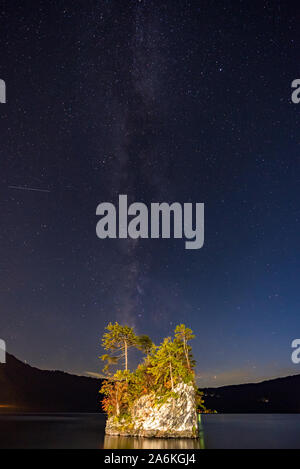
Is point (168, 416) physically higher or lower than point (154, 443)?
higher

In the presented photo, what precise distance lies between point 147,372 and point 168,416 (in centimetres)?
521

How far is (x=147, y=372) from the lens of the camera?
5116 centimetres

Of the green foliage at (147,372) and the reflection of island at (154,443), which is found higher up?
the green foliage at (147,372)

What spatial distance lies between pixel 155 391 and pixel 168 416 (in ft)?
9.75

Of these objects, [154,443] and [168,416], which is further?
[168,416]

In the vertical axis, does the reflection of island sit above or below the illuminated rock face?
below

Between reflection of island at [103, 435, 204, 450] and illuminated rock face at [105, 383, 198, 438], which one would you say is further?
illuminated rock face at [105, 383, 198, 438]

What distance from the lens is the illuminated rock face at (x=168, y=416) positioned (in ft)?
162

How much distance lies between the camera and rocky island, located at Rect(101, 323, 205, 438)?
49.5 m

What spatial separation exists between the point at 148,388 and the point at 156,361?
3519mm

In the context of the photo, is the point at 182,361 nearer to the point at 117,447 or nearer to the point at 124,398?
the point at 124,398

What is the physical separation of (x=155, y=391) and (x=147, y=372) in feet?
7.36
